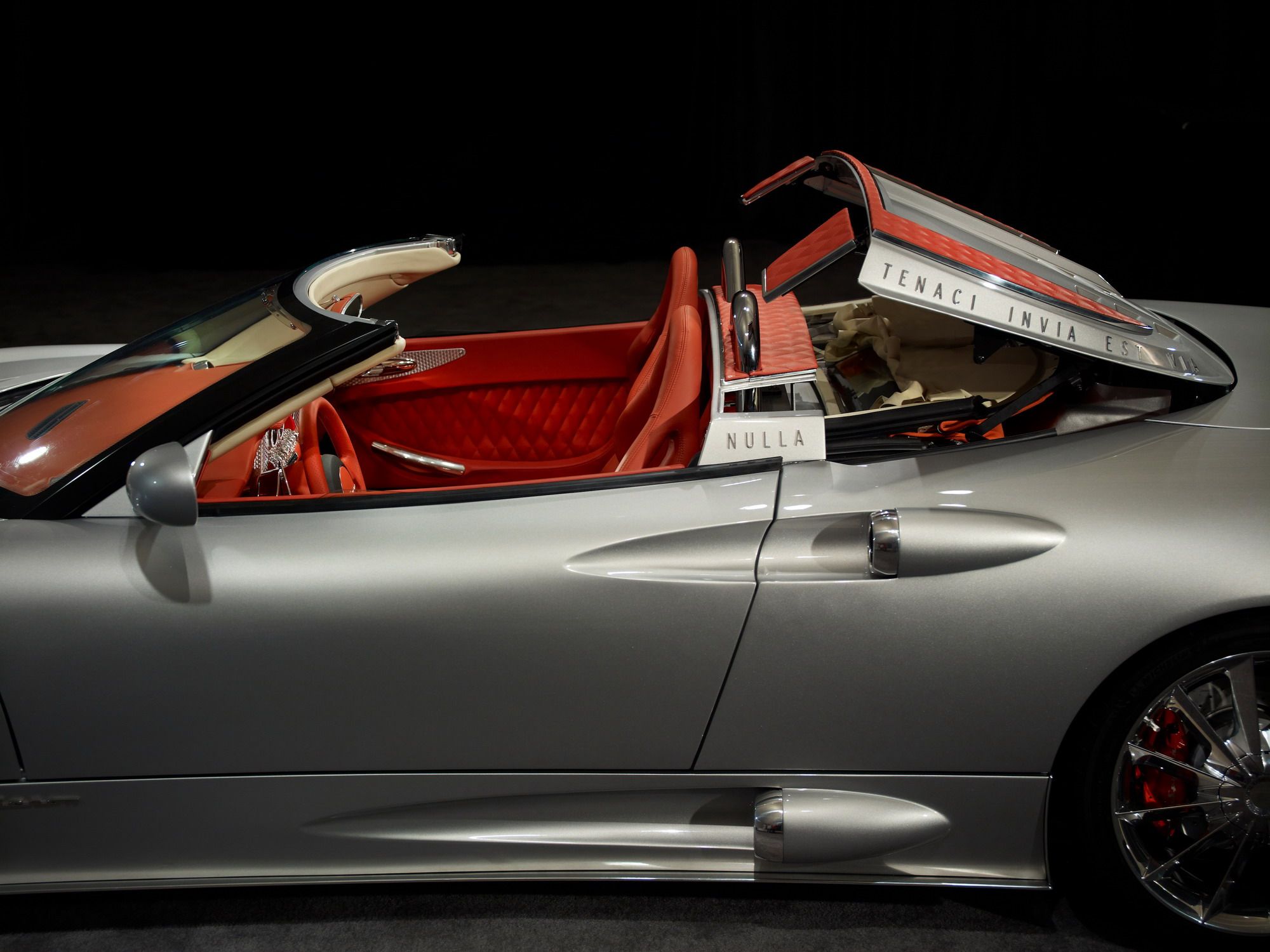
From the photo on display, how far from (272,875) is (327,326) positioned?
84 cm

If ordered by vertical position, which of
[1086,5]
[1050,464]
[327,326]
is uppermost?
[1086,5]

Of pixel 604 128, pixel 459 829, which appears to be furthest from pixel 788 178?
pixel 604 128

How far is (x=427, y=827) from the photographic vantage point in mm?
1503

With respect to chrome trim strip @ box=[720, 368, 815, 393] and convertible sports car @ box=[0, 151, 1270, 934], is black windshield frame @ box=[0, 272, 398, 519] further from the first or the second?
chrome trim strip @ box=[720, 368, 815, 393]

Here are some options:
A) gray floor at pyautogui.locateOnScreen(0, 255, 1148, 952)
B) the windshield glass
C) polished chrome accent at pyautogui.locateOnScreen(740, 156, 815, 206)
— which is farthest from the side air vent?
polished chrome accent at pyautogui.locateOnScreen(740, 156, 815, 206)

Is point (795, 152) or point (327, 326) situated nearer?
point (327, 326)

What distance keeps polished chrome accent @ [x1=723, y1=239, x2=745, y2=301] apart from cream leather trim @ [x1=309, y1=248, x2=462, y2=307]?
57 centimetres

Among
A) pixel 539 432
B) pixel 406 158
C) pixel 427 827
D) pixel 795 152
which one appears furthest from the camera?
pixel 406 158

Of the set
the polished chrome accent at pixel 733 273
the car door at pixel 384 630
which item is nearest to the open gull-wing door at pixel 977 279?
the polished chrome accent at pixel 733 273

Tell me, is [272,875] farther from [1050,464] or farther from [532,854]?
[1050,464]

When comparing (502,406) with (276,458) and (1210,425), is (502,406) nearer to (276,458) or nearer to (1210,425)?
(276,458)

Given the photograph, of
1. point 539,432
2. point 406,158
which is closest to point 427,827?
point 539,432

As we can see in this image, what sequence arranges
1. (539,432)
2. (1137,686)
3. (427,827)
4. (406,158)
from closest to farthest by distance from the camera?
(1137,686)
(427,827)
(539,432)
(406,158)

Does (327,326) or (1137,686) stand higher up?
(327,326)
